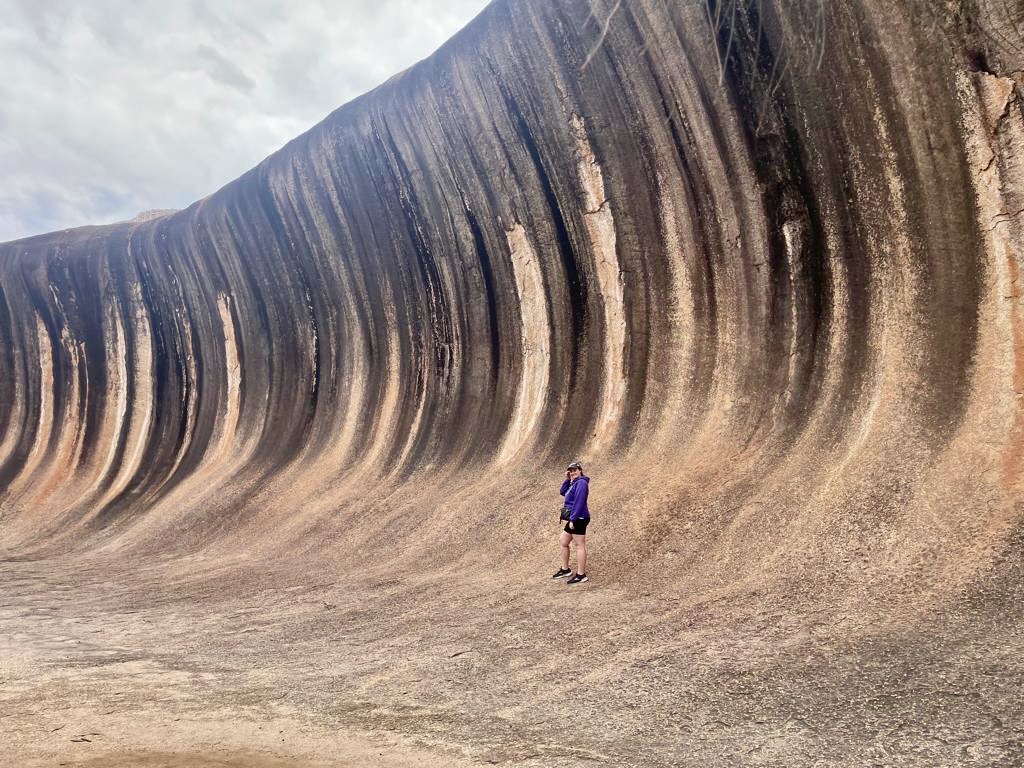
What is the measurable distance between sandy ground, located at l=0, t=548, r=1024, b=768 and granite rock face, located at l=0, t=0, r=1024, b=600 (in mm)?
1131

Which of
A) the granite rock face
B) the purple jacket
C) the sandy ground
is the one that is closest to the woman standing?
the purple jacket

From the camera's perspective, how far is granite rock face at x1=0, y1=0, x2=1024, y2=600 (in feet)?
21.1

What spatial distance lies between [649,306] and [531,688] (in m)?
6.42

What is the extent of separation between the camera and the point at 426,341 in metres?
13.1

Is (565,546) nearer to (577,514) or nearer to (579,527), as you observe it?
(579,527)

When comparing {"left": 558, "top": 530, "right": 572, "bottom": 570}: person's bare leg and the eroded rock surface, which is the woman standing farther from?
the eroded rock surface

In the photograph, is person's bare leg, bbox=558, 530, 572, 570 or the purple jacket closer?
the purple jacket

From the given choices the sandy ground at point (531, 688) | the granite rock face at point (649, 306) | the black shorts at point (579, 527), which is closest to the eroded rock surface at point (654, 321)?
the granite rock face at point (649, 306)

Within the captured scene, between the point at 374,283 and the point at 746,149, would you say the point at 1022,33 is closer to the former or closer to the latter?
the point at 746,149

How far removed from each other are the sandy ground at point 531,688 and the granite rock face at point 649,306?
113 cm

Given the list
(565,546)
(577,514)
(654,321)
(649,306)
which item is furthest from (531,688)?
(649,306)

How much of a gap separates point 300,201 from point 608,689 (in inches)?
543

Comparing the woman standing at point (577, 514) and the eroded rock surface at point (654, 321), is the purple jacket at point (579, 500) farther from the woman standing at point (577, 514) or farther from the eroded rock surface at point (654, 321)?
the eroded rock surface at point (654, 321)

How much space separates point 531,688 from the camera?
424 centimetres
